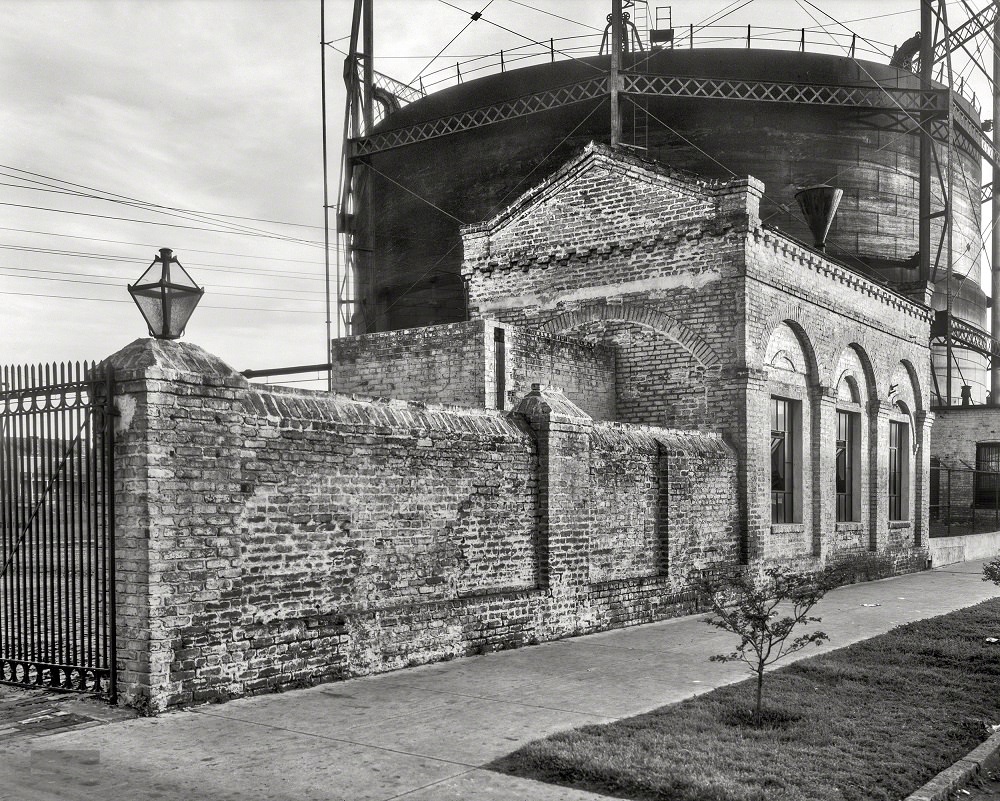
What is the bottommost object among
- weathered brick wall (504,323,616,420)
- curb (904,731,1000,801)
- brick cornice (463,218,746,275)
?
curb (904,731,1000,801)

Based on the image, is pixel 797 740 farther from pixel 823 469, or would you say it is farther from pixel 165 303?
pixel 823 469

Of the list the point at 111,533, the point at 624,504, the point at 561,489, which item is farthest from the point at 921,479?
the point at 111,533

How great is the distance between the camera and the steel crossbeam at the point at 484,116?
23844 millimetres

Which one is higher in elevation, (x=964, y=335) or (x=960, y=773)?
(x=964, y=335)

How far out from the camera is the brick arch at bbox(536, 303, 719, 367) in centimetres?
1446

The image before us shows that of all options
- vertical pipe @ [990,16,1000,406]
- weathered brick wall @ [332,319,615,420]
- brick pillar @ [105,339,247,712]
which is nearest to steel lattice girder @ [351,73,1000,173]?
vertical pipe @ [990,16,1000,406]

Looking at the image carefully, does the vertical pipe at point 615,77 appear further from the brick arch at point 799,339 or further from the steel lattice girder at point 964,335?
the steel lattice girder at point 964,335

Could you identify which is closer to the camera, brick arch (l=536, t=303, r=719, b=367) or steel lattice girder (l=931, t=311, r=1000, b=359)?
brick arch (l=536, t=303, r=719, b=367)

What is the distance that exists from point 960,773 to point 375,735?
11.8 ft

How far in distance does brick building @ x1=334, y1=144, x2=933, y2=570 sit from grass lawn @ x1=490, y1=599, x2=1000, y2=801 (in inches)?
230

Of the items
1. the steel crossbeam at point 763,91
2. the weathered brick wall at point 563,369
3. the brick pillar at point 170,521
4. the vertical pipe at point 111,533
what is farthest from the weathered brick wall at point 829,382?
the vertical pipe at point 111,533

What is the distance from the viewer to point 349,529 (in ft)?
27.6

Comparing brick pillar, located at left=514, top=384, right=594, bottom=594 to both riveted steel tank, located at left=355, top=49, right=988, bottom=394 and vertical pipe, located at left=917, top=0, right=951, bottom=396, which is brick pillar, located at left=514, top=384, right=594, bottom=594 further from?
vertical pipe, located at left=917, top=0, right=951, bottom=396

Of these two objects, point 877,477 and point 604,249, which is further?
point 877,477
